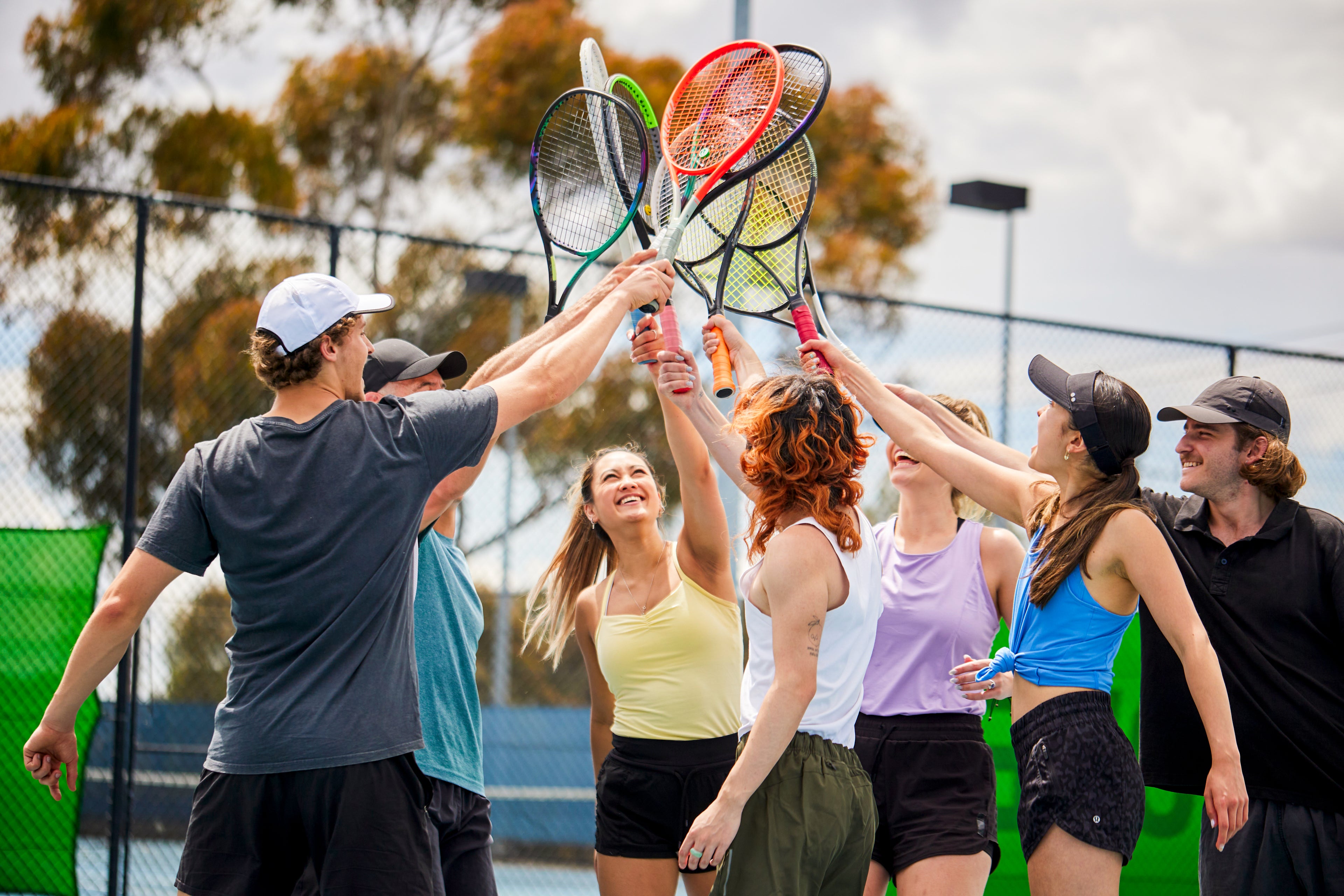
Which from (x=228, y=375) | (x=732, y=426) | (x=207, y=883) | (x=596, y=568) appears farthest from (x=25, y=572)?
(x=228, y=375)

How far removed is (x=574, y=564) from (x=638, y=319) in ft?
3.77

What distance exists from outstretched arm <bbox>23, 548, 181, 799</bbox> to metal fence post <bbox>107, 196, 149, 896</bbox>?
2.49 metres

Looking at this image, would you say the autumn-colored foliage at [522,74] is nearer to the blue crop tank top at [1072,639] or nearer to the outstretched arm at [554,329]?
the outstretched arm at [554,329]

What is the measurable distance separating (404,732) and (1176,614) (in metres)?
1.80

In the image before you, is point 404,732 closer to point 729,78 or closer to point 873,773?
point 873,773

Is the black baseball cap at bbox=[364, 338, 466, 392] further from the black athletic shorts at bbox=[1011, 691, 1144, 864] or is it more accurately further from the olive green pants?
the black athletic shorts at bbox=[1011, 691, 1144, 864]

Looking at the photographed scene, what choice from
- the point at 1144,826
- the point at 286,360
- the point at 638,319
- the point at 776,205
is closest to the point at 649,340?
the point at 638,319

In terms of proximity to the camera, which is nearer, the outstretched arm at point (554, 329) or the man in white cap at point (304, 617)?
the man in white cap at point (304, 617)

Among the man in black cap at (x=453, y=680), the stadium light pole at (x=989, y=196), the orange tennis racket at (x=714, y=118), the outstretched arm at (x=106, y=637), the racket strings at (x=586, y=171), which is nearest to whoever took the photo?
the outstretched arm at (x=106, y=637)

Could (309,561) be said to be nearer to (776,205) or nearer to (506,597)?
(776,205)

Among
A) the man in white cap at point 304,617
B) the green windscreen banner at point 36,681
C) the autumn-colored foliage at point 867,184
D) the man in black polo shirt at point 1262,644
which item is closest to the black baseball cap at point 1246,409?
the man in black polo shirt at point 1262,644

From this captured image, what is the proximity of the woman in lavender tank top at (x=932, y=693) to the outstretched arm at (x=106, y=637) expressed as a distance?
1.97 meters

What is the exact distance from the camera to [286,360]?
2576mm

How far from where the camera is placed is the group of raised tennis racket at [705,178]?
355 centimetres
